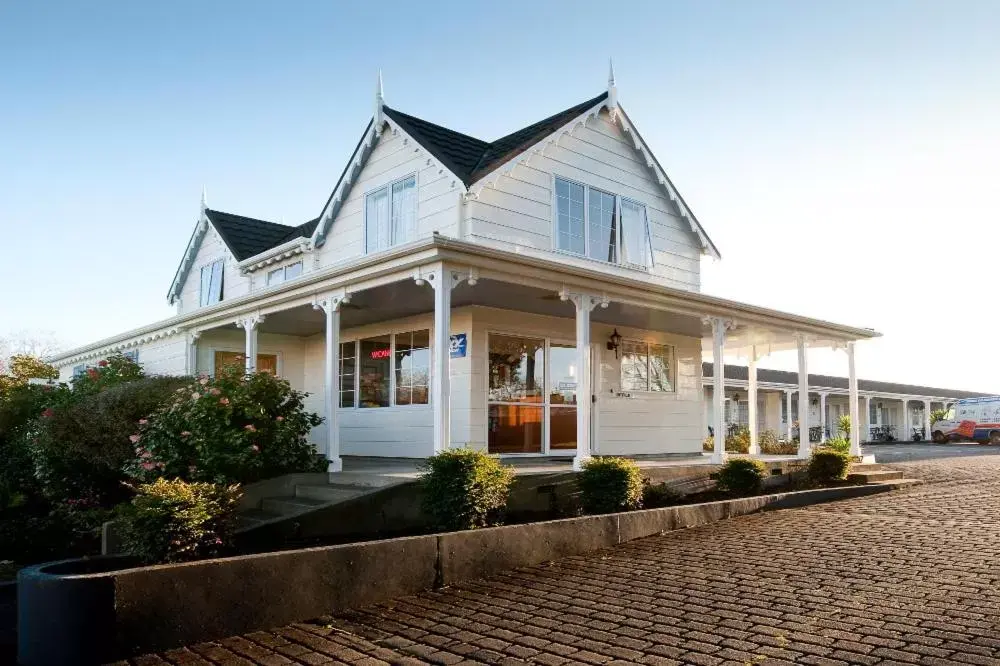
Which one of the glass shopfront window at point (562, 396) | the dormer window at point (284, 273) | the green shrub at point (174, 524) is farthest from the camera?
the dormer window at point (284, 273)

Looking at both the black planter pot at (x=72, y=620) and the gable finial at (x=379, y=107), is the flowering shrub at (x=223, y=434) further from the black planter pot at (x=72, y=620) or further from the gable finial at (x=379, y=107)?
the gable finial at (x=379, y=107)

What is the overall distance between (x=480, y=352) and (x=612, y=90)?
6659 millimetres

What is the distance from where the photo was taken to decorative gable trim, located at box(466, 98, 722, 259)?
1418 cm

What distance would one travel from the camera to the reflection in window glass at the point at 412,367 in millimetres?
14430

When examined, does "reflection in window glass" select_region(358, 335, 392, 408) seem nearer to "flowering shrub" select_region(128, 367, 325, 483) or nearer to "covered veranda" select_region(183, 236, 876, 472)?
"covered veranda" select_region(183, 236, 876, 472)

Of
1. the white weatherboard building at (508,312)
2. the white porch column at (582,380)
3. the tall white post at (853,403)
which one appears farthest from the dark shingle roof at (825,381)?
the white porch column at (582,380)

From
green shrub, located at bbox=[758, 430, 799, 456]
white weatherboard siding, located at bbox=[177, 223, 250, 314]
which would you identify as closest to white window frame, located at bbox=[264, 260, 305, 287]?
white weatherboard siding, located at bbox=[177, 223, 250, 314]

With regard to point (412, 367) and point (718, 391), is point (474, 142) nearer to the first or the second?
point (412, 367)

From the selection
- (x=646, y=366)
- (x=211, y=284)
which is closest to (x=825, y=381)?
(x=646, y=366)

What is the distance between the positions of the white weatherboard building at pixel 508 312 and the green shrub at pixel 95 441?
1.45 m

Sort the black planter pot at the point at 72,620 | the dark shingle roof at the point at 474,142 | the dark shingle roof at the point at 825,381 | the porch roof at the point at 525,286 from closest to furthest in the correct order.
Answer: the black planter pot at the point at 72,620
the porch roof at the point at 525,286
the dark shingle roof at the point at 474,142
the dark shingle roof at the point at 825,381

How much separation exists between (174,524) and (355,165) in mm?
11296

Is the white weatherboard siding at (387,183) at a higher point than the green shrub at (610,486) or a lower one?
higher

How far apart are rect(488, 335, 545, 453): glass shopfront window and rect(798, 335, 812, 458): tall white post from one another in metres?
5.84
